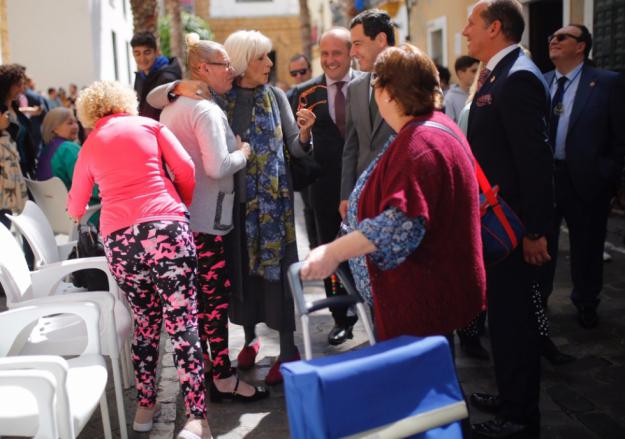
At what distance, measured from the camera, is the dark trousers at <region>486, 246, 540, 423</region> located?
3346 millimetres

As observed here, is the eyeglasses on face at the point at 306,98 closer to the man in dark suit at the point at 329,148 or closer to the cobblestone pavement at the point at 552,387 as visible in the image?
the man in dark suit at the point at 329,148

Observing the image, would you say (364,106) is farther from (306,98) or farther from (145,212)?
(145,212)

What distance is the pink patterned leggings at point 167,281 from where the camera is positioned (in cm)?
329

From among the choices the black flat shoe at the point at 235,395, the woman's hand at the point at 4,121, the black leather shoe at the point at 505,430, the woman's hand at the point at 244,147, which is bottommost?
the black flat shoe at the point at 235,395

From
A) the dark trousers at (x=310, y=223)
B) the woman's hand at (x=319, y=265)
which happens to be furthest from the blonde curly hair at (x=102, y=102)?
the dark trousers at (x=310, y=223)

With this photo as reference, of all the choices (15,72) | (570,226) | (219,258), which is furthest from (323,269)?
(15,72)

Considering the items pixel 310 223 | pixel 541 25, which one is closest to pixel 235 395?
pixel 310 223

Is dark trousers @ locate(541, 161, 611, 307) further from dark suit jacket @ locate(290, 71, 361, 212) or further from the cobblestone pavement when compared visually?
dark suit jacket @ locate(290, 71, 361, 212)

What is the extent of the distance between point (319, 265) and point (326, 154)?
267 cm

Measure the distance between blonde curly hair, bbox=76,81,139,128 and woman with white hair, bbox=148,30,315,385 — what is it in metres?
0.80

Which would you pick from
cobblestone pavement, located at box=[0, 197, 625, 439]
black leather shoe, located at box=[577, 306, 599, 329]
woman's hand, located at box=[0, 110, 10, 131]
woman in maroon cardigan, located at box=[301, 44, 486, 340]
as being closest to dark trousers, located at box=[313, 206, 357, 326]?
cobblestone pavement, located at box=[0, 197, 625, 439]

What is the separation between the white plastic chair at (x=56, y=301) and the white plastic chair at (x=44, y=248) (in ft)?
0.06

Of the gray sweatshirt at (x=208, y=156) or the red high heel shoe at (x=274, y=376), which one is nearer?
the gray sweatshirt at (x=208, y=156)

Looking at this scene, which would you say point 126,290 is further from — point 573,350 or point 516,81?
point 573,350
